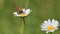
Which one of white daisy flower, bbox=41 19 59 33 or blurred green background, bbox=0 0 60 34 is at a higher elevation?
blurred green background, bbox=0 0 60 34

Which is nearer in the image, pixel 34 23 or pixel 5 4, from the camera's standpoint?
pixel 34 23

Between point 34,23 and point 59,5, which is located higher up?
point 59,5

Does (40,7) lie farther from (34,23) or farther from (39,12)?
(34,23)

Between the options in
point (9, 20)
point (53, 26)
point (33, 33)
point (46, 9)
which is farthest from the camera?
point (46, 9)

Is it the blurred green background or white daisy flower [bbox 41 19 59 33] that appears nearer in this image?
white daisy flower [bbox 41 19 59 33]

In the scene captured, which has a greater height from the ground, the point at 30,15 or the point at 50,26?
the point at 30,15

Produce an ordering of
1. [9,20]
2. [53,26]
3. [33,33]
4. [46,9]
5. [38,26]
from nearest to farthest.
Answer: [53,26] → [33,33] → [38,26] → [9,20] → [46,9]

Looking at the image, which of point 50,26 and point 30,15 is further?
point 30,15

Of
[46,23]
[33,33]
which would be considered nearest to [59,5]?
[33,33]
